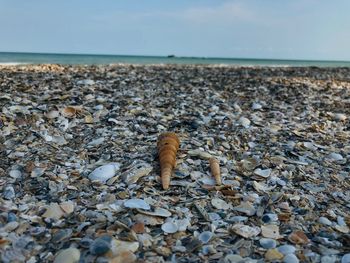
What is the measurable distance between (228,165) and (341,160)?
1407 millimetres

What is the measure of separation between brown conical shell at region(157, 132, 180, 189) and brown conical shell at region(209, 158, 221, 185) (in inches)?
14.6

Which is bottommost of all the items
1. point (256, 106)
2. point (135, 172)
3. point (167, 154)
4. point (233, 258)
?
point (233, 258)

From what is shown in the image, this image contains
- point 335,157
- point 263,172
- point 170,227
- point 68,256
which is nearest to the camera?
point 68,256

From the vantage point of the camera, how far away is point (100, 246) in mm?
2506

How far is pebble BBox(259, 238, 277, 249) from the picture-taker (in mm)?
2688

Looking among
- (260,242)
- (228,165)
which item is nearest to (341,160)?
(228,165)

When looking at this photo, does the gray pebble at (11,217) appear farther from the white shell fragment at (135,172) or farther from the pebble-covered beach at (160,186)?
the white shell fragment at (135,172)

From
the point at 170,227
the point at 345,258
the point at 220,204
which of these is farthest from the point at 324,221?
the point at 170,227

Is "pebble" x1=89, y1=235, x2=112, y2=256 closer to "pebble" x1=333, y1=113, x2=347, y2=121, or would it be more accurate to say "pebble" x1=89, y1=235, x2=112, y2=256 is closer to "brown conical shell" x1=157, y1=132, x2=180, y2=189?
"brown conical shell" x1=157, y1=132, x2=180, y2=189

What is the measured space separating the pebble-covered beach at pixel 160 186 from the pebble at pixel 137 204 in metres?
0.02

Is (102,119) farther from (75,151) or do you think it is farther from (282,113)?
(282,113)

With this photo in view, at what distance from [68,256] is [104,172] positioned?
4.14 ft

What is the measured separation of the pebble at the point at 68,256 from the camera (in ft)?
7.96

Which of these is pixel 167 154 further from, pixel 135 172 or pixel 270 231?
pixel 270 231
